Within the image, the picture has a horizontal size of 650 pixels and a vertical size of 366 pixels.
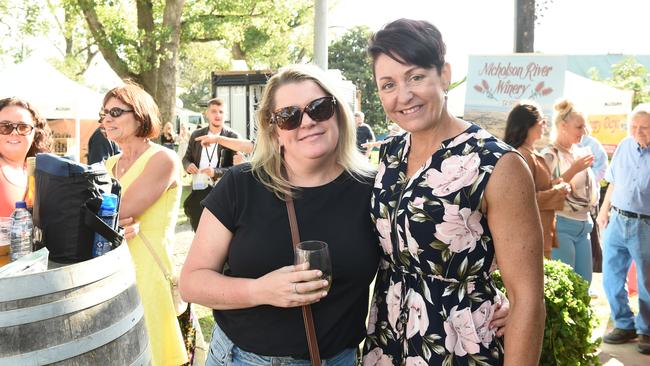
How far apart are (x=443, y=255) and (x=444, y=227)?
0.32 feet

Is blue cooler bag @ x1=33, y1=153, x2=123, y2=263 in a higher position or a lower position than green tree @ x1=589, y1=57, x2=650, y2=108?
lower

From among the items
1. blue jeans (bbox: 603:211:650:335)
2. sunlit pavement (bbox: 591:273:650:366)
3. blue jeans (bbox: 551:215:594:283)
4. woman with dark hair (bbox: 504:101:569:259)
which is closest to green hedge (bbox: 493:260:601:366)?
sunlit pavement (bbox: 591:273:650:366)

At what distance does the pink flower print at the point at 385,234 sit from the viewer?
2004 mm

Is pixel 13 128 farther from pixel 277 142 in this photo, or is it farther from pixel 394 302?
pixel 394 302

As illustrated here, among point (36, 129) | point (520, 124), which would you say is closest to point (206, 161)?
point (36, 129)

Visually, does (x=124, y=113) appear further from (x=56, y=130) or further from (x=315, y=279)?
(x=56, y=130)

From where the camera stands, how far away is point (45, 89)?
12992 millimetres

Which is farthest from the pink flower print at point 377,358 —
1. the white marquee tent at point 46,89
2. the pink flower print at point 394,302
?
the white marquee tent at point 46,89

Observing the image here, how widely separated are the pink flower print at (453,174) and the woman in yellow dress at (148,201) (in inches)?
73.4

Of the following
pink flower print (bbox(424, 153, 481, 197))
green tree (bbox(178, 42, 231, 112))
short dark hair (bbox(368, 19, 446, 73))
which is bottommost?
pink flower print (bbox(424, 153, 481, 197))

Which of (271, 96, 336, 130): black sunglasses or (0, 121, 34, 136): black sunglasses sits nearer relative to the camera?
(271, 96, 336, 130): black sunglasses

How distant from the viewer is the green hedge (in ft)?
10.9

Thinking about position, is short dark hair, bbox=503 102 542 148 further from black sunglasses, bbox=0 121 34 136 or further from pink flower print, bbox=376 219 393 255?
black sunglasses, bbox=0 121 34 136

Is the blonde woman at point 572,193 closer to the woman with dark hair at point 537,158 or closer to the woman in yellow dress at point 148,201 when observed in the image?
the woman with dark hair at point 537,158
